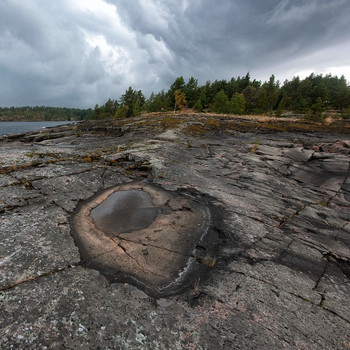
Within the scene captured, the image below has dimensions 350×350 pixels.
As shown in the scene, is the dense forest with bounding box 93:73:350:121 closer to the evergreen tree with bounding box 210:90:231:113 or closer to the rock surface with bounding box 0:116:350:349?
the evergreen tree with bounding box 210:90:231:113

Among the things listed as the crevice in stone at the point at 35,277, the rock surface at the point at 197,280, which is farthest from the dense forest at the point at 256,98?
the crevice in stone at the point at 35,277

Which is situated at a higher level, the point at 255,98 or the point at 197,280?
the point at 255,98

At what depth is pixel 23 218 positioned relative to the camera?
5.62 m

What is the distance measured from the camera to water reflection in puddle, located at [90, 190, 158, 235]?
6.12m

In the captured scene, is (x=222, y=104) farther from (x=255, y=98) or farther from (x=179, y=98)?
(x=255, y=98)

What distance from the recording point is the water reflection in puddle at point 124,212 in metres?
6.12

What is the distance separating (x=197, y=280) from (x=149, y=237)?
1.91 metres

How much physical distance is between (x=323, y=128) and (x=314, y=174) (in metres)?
15.9

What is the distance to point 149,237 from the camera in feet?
18.6

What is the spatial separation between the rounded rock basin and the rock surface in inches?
10.5

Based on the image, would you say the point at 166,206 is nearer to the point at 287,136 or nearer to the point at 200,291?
the point at 200,291

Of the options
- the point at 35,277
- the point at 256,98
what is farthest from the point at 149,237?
the point at 256,98

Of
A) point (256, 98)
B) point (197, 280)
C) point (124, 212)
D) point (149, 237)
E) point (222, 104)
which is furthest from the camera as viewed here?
point (256, 98)

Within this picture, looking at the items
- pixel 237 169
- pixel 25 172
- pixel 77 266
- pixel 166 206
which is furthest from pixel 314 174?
pixel 25 172
